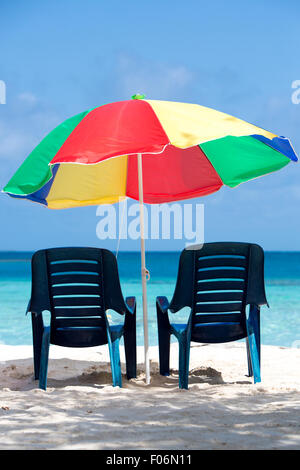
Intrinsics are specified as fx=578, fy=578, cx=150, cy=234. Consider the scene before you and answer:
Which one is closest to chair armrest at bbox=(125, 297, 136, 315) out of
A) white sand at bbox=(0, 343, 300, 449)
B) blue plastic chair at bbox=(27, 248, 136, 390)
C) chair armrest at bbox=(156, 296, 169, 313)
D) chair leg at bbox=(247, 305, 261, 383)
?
blue plastic chair at bbox=(27, 248, 136, 390)

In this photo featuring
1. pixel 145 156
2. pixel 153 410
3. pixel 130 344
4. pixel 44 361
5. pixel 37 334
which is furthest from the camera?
pixel 145 156

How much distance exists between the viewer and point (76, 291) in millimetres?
4340

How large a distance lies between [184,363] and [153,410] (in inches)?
34.8

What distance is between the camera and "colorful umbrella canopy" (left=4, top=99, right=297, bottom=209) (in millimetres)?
3771

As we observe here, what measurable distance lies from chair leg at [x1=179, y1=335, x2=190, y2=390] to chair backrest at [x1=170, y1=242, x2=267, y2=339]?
190 millimetres

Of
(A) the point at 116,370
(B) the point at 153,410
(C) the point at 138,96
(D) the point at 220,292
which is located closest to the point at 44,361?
(A) the point at 116,370

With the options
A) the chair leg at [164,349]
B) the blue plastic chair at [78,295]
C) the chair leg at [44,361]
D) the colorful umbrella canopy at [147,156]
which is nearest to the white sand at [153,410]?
the chair leg at [164,349]

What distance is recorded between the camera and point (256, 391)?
3.96m

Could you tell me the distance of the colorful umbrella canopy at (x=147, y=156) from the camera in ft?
12.4

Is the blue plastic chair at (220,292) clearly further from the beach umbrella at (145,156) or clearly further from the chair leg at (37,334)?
the chair leg at (37,334)

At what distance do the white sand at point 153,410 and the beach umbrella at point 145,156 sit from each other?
64cm

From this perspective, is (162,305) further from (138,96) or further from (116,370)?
(138,96)

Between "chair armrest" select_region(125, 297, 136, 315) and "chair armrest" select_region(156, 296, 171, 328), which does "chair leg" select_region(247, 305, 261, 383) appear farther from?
"chair armrest" select_region(125, 297, 136, 315)

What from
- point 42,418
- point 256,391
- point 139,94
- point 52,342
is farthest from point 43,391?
point 139,94
